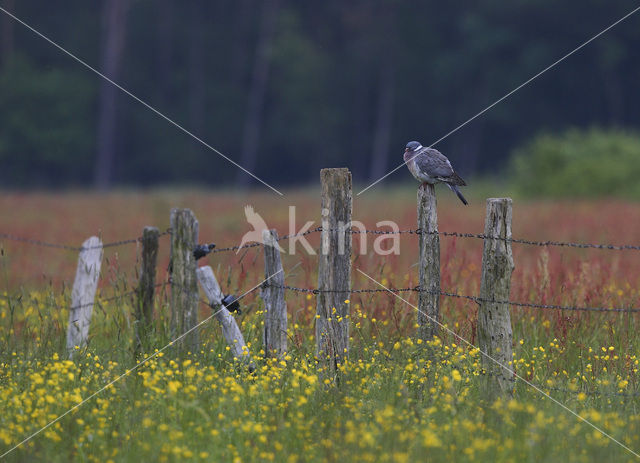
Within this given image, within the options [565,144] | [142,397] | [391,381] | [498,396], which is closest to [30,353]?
[142,397]

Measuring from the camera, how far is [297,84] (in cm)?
5684

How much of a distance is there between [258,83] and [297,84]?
2914mm

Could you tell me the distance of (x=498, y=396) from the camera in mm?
5930

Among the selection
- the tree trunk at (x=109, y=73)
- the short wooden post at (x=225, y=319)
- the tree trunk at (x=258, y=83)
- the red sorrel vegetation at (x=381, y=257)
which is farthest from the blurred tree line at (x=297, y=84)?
the short wooden post at (x=225, y=319)

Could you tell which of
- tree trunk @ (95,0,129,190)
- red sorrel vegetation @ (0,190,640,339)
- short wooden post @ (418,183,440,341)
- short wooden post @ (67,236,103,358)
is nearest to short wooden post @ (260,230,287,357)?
red sorrel vegetation @ (0,190,640,339)

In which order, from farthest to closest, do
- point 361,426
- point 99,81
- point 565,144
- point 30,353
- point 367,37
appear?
point 367,37 < point 99,81 < point 565,144 < point 30,353 < point 361,426

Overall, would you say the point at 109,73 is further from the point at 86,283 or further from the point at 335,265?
the point at 335,265

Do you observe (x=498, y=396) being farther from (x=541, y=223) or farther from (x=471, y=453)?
(x=541, y=223)

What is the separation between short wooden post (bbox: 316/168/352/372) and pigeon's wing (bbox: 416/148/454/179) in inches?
37.5

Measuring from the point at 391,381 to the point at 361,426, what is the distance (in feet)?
3.32

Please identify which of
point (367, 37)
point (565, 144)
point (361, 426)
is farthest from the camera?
point (367, 37)

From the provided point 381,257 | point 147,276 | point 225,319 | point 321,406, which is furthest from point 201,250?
point 381,257

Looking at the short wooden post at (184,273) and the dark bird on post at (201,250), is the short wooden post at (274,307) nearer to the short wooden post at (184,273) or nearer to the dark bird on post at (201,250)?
the dark bird on post at (201,250)

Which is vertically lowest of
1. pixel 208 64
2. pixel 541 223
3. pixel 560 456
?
pixel 560 456
